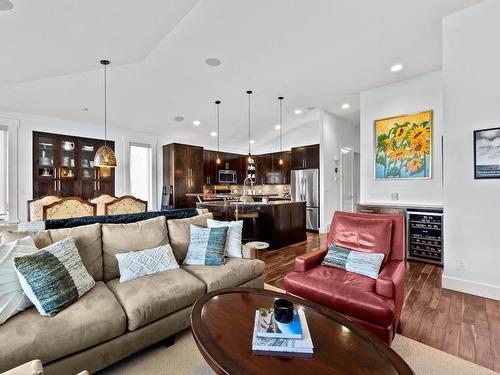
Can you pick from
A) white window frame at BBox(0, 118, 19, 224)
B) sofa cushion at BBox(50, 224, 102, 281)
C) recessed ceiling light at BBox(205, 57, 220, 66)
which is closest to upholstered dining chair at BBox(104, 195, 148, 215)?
sofa cushion at BBox(50, 224, 102, 281)

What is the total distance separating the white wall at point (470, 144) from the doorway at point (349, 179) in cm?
397

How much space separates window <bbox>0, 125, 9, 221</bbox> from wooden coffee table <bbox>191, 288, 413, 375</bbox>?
17.7ft

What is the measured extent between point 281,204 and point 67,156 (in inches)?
193

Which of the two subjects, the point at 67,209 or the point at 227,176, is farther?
the point at 227,176

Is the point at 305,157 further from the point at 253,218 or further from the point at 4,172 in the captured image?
the point at 4,172

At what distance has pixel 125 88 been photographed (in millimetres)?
4531

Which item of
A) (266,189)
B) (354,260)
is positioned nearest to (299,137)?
(266,189)

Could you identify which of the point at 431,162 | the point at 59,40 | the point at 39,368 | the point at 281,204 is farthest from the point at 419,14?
the point at 39,368

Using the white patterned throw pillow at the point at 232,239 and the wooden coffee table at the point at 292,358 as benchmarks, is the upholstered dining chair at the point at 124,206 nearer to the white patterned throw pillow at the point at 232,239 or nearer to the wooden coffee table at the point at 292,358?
the white patterned throw pillow at the point at 232,239

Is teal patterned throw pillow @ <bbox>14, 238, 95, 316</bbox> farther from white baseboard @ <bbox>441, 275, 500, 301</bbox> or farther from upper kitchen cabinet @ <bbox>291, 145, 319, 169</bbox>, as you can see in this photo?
upper kitchen cabinet @ <bbox>291, 145, 319, 169</bbox>

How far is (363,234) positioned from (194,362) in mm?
1872

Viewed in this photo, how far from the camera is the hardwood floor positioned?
6.11ft

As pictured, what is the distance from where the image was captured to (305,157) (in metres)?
6.99

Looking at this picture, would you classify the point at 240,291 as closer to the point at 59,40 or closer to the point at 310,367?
the point at 310,367
